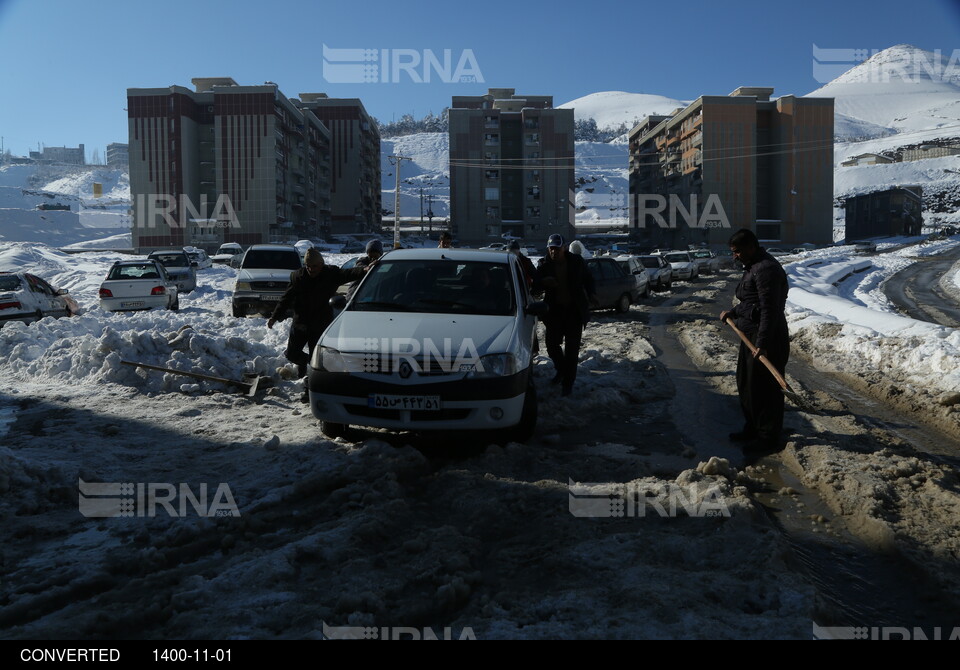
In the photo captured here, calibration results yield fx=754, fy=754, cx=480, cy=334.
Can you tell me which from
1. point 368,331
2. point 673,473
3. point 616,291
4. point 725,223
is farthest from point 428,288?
point 725,223

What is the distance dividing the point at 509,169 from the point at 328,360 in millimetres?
100070

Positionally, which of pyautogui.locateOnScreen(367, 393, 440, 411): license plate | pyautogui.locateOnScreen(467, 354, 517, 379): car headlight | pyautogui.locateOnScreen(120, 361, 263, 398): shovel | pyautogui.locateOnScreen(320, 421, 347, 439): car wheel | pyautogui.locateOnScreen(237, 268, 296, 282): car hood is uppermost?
pyautogui.locateOnScreen(237, 268, 296, 282): car hood

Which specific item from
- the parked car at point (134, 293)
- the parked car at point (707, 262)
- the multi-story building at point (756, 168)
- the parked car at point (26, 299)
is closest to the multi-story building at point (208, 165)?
the multi-story building at point (756, 168)

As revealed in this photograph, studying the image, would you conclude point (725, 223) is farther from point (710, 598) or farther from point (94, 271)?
point (710, 598)

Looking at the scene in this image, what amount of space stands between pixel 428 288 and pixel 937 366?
6775mm

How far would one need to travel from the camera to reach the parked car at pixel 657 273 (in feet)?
96.3

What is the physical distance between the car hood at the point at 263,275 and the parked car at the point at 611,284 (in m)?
7.87

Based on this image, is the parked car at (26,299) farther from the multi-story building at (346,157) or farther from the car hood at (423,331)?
the multi-story building at (346,157)

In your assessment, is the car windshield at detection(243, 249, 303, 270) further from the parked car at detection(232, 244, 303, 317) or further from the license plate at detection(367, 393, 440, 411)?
the license plate at detection(367, 393, 440, 411)

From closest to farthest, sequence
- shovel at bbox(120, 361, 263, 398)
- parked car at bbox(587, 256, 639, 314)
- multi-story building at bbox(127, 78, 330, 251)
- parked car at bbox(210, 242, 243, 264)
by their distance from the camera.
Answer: shovel at bbox(120, 361, 263, 398), parked car at bbox(587, 256, 639, 314), parked car at bbox(210, 242, 243, 264), multi-story building at bbox(127, 78, 330, 251)

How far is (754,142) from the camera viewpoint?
86375 millimetres

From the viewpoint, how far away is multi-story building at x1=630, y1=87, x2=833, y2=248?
85062mm

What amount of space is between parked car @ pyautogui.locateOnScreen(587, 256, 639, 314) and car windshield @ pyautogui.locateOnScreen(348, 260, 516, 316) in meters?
12.5

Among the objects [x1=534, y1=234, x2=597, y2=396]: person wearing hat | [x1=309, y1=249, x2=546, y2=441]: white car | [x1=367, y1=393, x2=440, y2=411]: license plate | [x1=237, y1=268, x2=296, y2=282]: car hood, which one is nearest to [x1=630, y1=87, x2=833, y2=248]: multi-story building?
[x1=237, y1=268, x2=296, y2=282]: car hood
